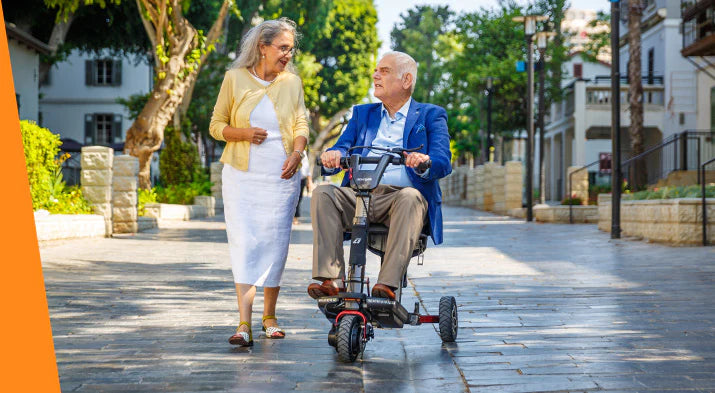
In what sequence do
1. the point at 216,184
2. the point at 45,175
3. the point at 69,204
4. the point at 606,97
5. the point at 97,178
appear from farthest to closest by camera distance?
1. the point at 606,97
2. the point at 216,184
3. the point at 97,178
4. the point at 69,204
5. the point at 45,175

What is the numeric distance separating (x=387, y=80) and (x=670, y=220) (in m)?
9.84

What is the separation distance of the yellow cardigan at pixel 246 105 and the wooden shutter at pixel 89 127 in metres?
44.5

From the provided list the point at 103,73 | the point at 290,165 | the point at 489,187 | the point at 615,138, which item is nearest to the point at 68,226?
the point at 615,138

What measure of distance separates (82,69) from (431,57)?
37.0m

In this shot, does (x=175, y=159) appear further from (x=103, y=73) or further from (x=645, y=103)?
(x=103, y=73)

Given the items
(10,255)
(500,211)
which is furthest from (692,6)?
(10,255)

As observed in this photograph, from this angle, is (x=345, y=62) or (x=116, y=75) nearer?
(x=116, y=75)

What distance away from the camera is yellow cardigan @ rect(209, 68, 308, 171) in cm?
594

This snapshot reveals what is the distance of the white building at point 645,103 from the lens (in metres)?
32.7

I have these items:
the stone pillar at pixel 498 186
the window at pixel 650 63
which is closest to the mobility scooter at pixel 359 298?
the stone pillar at pixel 498 186

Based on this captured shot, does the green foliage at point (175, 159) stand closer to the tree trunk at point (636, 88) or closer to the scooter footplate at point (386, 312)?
the tree trunk at point (636, 88)

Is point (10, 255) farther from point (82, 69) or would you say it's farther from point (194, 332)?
point (82, 69)

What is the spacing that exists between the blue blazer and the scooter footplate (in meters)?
0.54

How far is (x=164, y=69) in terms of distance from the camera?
842 inches
